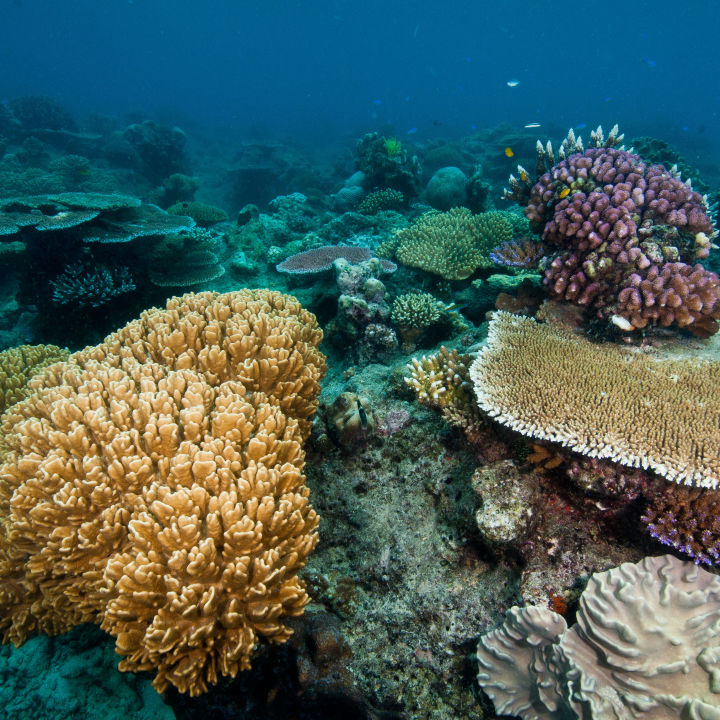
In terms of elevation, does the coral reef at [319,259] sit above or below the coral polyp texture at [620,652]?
above

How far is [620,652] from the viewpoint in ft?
6.91

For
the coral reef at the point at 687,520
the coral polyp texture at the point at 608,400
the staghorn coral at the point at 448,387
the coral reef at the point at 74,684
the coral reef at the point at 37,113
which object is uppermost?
the coral reef at the point at 37,113

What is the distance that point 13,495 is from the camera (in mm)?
2332

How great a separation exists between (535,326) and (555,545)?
2.13 m

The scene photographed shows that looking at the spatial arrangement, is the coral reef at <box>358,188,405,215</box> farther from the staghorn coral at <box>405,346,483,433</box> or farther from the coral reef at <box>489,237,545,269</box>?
the staghorn coral at <box>405,346,483,433</box>

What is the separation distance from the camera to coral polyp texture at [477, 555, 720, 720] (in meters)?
2.00

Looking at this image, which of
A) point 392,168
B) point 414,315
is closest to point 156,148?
point 392,168

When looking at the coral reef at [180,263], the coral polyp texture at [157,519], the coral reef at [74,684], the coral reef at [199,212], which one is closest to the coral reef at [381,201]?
the coral reef at [199,212]

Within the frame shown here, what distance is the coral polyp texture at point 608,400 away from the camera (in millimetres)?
2617

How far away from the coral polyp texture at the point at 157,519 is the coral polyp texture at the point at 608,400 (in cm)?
179

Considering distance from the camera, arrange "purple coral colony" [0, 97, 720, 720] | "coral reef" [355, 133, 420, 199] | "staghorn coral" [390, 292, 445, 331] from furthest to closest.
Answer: "coral reef" [355, 133, 420, 199] < "staghorn coral" [390, 292, 445, 331] < "purple coral colony" [0, 97, 720, 720]

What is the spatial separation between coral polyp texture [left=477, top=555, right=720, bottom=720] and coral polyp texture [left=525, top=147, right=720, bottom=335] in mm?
2276

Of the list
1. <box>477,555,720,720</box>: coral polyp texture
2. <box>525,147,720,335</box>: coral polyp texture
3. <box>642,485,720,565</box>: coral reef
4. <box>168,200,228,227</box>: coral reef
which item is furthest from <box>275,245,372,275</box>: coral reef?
Result: <box>168,200,228,227</box>: coral reef

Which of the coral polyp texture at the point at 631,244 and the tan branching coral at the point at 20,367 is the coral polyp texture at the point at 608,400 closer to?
the coral polyp texture at the point at 631,244
